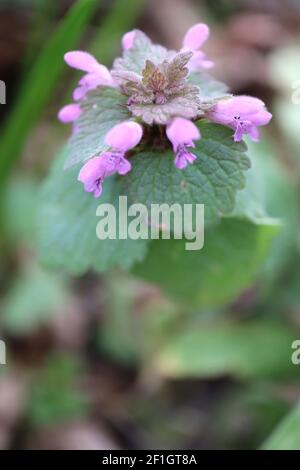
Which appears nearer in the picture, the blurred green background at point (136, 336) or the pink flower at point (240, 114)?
the pink flower at point (240, 114)

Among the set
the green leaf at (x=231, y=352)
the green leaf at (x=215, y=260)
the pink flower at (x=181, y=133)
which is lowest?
the green leaf at (x=231, y=352)

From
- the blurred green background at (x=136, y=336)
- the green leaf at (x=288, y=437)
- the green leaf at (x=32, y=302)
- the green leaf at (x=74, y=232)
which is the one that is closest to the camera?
the green leaf at (x=74, y=232)

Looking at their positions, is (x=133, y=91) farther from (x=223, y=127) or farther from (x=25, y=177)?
(x=25, y=177)

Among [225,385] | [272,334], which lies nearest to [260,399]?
[272,334]

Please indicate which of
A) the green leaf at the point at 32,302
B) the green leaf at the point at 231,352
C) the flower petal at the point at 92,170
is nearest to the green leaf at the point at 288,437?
the green leaf at the point at 231,352

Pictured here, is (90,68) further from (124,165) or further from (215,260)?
(215,260)

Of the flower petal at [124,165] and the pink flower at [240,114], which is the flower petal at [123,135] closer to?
the flower petal at [124,165]

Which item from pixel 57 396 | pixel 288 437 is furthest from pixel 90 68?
pixel 57 396

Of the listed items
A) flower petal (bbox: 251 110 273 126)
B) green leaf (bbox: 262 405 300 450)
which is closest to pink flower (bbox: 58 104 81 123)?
flower petal (bbox: 251 110 273 126)
